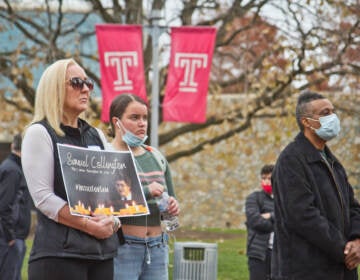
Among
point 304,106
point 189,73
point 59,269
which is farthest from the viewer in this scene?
point 189,73

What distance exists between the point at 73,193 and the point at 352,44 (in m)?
13.0

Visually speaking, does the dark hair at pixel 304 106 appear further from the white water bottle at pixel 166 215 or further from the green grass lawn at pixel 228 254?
the green grass lawn at pixel 228 254

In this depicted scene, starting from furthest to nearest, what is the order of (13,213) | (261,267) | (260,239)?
1. (13,213)
2. (260,239)
3. (261,267)

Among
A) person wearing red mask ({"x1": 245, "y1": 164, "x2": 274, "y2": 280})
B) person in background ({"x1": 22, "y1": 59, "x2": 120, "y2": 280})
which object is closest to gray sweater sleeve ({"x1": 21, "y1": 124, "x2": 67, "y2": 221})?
person in background ({"x1": 22, "y1": 59, "x2": 120, "y2": 280})

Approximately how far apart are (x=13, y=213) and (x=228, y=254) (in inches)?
356

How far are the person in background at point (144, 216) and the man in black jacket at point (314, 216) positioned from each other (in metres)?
0.80

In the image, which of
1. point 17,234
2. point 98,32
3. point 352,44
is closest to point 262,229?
point 17,234

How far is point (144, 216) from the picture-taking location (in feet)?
20.2

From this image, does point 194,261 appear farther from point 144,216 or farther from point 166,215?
point 144,216

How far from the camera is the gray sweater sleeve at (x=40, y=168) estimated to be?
195 inches

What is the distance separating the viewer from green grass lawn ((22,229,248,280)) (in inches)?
617

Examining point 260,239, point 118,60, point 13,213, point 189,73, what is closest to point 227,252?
point 189,73

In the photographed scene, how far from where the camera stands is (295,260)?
5.91 m

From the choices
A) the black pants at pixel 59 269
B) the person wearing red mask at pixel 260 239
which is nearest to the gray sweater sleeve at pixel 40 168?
the black pants at pixel 59 269
